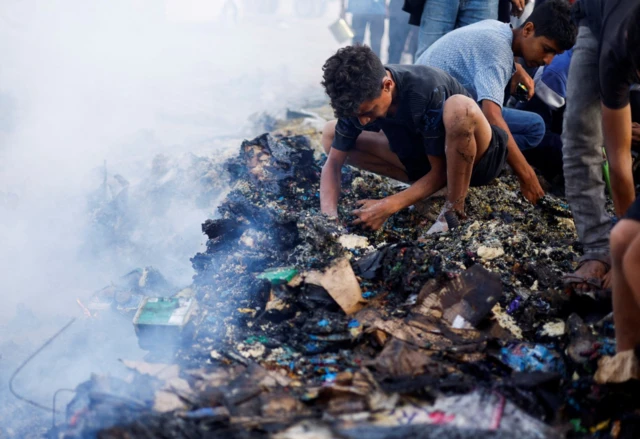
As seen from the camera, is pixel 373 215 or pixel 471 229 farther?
pixel 373 215

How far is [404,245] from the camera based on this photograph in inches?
113

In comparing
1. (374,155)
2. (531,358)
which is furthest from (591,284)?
(374,155)

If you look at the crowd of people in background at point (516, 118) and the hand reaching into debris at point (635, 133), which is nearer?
the crowd of people in background at point (516, 118)

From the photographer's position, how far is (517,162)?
12.1ft

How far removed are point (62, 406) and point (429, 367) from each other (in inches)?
80.0

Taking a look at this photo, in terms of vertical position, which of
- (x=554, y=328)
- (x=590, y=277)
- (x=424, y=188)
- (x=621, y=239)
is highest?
(x=621, y=239)

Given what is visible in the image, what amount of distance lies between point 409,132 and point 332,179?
24.7 inches

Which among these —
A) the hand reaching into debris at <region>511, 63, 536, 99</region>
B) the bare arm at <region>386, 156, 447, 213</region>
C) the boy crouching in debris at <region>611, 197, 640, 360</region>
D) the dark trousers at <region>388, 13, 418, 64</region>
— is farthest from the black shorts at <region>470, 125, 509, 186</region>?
the dark trousers at <region>388, 13, 418, 64</region>

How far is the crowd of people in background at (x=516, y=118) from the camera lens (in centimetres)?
216

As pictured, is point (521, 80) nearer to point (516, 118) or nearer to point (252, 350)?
point (516, 118)

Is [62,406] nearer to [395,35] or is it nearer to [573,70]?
[573,70]

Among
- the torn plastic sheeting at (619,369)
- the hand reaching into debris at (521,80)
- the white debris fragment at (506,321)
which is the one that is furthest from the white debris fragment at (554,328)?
the hand reaching into debris at (521,80)

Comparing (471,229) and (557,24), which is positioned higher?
(557,24)

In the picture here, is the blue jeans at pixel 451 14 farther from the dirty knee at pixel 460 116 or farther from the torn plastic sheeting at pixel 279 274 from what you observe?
the torn plastic sheeting at pixel 279 274
